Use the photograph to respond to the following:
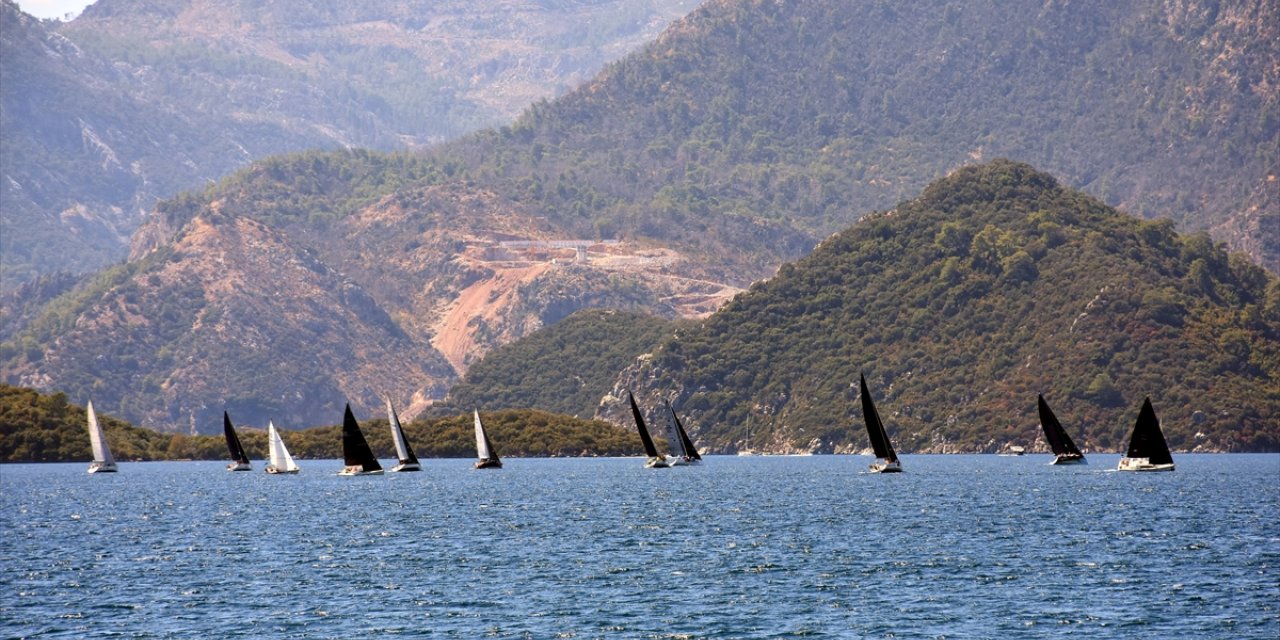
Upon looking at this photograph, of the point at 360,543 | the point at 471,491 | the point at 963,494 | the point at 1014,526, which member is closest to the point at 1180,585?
the point at 1014,526

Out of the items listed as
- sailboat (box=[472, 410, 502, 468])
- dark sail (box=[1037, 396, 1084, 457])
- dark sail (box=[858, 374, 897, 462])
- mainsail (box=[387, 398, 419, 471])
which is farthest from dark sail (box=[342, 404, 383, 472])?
dark sail (box=[1037, 396, 1084, 457])

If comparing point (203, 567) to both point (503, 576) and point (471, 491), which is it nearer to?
point (503, 576)

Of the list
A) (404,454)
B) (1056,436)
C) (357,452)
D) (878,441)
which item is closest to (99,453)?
(404,454)

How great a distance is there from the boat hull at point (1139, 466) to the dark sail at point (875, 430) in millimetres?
17204

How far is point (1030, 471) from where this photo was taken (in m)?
162

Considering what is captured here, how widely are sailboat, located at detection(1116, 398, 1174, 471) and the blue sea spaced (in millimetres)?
5224

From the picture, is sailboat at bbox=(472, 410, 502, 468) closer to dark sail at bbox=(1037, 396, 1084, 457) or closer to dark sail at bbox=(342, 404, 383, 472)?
dark sail at bbox=(342, 404, 383, 472)

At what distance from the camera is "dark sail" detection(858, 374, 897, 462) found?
5256 inches

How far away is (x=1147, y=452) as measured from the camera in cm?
14500

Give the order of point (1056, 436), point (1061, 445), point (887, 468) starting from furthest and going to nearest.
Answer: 1. point (1061, 445)
2. point (1056, 436)
3. point (887, 468)

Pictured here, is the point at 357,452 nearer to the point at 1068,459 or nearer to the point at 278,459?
the point at 278,459

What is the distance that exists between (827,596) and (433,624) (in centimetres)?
1438

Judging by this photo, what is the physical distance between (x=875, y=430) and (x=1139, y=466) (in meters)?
21.5

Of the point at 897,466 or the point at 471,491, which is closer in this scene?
the point at 471,491
